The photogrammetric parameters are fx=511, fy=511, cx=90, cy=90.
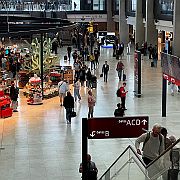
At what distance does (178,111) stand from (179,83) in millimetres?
4078

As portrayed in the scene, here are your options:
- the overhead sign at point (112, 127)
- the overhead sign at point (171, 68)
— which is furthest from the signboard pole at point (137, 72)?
the overhead sign at point (112, 127)

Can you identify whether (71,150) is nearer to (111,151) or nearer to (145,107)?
(111,151)

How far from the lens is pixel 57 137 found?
17000 millimetres

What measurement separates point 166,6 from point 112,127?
35398 mm

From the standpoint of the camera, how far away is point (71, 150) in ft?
50.4

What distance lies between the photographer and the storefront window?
42500mm

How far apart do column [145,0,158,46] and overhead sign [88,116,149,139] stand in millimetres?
37272

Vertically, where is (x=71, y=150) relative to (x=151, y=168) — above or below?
below

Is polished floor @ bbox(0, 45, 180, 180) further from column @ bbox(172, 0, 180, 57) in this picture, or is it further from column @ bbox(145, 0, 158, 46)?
column @ bbox(145, 0, 158, 46)

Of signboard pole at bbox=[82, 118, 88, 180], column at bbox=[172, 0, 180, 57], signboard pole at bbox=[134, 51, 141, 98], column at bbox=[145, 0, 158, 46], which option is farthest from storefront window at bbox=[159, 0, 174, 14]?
signboard pole at bbox=[82, 118, 88, 180]

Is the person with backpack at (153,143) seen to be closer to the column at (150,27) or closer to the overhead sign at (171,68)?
the overhead sign at (171,68)

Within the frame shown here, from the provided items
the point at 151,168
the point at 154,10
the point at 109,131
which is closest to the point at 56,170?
the point at 109,131

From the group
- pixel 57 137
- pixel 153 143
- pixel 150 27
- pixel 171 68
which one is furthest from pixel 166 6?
pixel 153 143

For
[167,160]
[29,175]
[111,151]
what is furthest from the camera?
[111,151]
